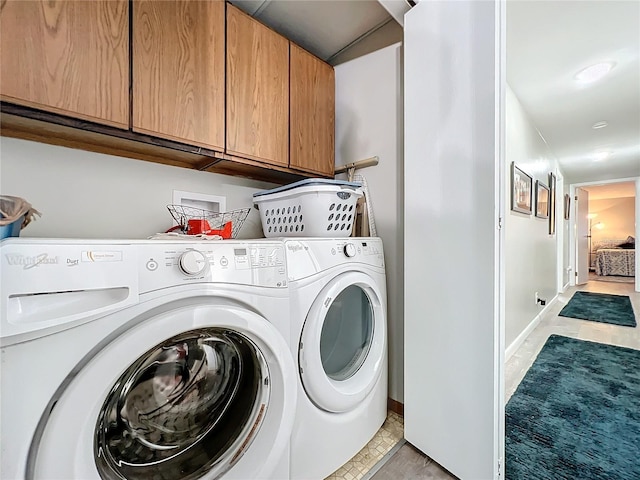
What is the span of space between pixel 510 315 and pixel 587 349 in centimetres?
74

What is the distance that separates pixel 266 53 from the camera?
1301 millimetres

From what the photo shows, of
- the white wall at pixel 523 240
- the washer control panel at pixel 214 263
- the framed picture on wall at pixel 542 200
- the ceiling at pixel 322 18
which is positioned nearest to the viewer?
the washer control panel at pixel 214 263

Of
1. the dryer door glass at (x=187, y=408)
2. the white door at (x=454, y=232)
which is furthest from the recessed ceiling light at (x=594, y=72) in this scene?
the dryer door glass at (x=187, y=408)

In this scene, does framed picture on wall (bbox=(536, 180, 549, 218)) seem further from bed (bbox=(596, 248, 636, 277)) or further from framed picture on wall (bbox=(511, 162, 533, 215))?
bed (bbox=(596, 248, 636, 277))

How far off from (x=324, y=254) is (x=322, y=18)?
1385mm

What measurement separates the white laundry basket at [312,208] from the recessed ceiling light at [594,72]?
2.18 m

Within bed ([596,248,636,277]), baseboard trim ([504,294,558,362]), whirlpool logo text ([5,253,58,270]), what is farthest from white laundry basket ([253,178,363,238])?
bed ([596,248,636,277])

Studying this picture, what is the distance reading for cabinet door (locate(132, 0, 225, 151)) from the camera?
0.95 m

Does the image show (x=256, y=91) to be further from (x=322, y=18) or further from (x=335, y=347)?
(x=335, y=347)

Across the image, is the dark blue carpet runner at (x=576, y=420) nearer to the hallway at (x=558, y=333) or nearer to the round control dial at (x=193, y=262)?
the hallway at (x=558, y=333)

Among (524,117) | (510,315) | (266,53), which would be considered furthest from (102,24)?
(524,117)

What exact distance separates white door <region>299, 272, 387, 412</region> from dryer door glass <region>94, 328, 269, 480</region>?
0.19 metres

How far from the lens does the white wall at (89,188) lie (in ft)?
3.19

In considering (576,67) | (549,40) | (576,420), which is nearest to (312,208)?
(576,420)
